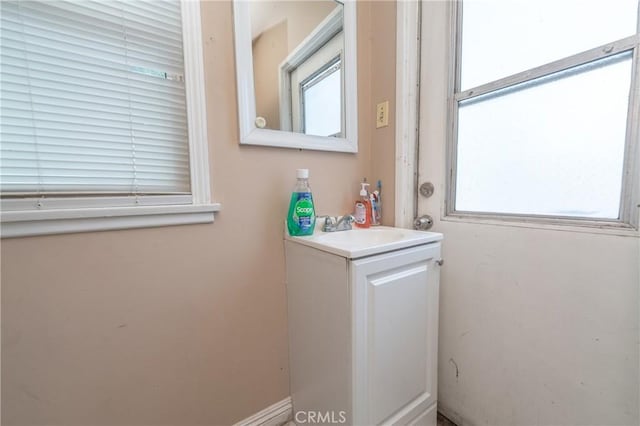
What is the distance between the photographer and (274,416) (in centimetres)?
105

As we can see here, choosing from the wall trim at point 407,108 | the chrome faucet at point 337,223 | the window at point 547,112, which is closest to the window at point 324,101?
the wall trim at point 407,108

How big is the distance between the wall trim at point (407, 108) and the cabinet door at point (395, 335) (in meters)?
0.27

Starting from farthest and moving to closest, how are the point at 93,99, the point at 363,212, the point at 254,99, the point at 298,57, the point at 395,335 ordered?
the point at 363,212
the point at 298,57
the point at 254,99
the point at 395,335
the point at 93,99

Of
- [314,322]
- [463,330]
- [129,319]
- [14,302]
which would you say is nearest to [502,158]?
[463,330]

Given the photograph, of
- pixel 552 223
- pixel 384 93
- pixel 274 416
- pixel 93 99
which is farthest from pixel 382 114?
pixel 274 416

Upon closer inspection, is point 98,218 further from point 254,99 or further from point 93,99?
point 254,99

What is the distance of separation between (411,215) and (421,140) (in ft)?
1.11

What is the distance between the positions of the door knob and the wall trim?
50 mm

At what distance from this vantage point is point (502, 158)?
871 mm

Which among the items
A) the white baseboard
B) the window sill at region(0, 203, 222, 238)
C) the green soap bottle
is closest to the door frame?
the green soap bottle

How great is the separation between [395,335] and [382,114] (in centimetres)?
96

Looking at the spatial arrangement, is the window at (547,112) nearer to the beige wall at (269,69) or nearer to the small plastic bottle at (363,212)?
the small plastic bottle at (363,212)

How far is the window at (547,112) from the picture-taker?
0.64 m

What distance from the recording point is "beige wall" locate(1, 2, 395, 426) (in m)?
0.68
